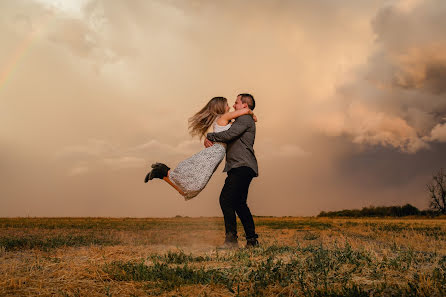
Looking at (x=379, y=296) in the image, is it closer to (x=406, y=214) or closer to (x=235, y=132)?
(x=235, y=132)

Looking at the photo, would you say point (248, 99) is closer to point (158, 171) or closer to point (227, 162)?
point (227, 162)

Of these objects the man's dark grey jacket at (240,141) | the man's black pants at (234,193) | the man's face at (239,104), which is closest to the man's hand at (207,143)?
the man's dark grey jacket at (240,141)

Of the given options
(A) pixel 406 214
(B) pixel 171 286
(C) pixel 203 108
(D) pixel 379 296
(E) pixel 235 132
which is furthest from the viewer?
(A) pixel 406 214

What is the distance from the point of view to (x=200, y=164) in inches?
282

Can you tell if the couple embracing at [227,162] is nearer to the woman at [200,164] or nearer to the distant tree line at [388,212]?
the woman at [200,164]

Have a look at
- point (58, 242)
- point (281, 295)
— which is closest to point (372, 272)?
point (281, 295)

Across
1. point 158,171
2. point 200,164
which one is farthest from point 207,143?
point 158,171

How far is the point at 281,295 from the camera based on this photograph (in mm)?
3711

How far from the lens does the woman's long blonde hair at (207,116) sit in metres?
7.32

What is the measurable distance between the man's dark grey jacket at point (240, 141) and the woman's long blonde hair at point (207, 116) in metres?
0.35

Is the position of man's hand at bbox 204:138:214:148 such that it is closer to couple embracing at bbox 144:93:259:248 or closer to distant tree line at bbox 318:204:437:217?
couple embracing at bbox 144:93:259:248

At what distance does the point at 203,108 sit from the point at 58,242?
18.0ft

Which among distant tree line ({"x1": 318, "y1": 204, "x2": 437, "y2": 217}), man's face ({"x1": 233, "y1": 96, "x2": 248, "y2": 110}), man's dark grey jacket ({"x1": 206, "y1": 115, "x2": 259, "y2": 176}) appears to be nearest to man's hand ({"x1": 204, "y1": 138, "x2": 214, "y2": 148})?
man's dark grey jacket ({"x1": 206, "y1": 115, "x2": 259, "y2": 176})

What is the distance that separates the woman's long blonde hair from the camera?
24.0 ft
